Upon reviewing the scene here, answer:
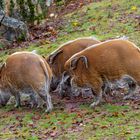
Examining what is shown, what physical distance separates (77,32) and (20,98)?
5.45 metres

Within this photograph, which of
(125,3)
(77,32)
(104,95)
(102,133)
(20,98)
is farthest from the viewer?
(125,3)

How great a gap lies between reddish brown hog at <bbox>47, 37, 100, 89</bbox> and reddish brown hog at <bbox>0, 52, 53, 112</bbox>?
0.74 metres

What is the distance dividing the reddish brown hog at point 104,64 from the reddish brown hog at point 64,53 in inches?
27.4

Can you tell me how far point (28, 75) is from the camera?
28.1ft

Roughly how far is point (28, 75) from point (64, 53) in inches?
48.1

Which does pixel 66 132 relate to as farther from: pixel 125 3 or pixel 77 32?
pixel 125 3

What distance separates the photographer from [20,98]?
9.73 m

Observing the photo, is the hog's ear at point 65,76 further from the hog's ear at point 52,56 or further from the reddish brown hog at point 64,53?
the hog's ear at point 52,56

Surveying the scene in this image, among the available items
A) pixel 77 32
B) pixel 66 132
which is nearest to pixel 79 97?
pixel 66 132

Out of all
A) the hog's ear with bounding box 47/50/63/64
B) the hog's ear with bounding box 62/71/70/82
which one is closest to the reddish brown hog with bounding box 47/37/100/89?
the hog's ear with bounding box 47/50/63/64

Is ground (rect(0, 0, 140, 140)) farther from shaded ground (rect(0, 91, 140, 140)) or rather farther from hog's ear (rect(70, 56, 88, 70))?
hog's ear (rect(70, 56, 88, 70))

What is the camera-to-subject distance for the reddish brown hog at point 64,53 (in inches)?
375

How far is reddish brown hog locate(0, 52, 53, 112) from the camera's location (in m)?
8.55

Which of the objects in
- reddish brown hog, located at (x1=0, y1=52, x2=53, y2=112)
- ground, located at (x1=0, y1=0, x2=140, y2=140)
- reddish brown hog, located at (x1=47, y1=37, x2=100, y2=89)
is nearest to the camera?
ground, located at (x1=0, y1=0, x2=140, y2=140)
